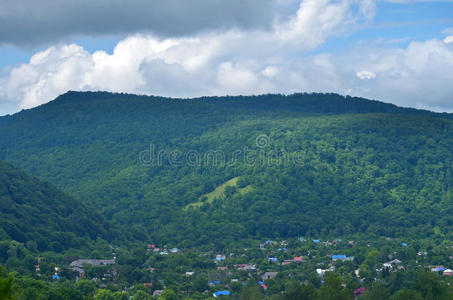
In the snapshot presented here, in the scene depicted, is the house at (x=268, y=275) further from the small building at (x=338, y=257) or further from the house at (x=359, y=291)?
the house at (x=359, y=291)

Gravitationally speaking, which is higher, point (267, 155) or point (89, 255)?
point (267, 155)

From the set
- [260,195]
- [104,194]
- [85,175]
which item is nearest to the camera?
[260,195]

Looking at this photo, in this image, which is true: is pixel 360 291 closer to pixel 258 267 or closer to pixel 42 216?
pixel 258 267

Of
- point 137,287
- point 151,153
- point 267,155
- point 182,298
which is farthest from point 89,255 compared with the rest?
point 151,153

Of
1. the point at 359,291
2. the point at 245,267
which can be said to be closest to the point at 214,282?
the point at 245,267

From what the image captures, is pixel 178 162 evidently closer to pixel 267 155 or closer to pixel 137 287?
pixel 267 155

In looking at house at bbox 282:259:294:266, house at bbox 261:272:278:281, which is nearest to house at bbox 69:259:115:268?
house at bbox 261:272:278:281

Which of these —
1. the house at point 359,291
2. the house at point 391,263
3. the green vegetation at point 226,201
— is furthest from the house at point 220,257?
the house at point 359,291

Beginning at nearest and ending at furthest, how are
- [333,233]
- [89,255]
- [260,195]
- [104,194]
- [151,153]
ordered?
[89,255] → [333,233] → [260,195] → [104,194] → [151,153]
